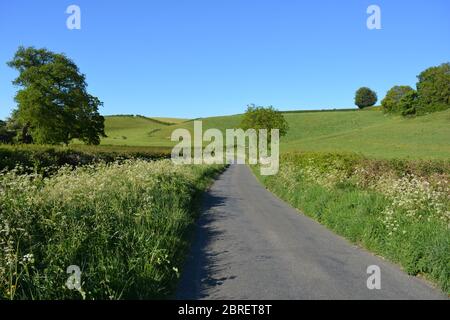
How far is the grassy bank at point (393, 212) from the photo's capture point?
8062 millimetres

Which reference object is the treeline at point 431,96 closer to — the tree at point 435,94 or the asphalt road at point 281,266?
the tree at point 435,94

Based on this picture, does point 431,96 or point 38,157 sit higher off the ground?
point 431,96

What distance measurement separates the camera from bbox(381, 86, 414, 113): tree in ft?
394

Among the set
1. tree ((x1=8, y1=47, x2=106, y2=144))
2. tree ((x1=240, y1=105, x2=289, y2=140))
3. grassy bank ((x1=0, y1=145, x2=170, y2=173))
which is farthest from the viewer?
tree ((x1=240, y1=105, x2=289, y2=140))

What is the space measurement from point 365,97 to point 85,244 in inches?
6636

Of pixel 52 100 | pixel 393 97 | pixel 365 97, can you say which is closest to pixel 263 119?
pixel 52 100

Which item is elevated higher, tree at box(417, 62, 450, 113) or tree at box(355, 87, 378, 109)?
tree at box(355, 87, 378, 109)

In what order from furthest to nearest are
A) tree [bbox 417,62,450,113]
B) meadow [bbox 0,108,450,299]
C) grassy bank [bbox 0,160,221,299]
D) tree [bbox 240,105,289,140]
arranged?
tree [bbox 417,62,450,113] → tree [bbox 240,105,289,140] → meadow [bbox 0,108,450,299] → grassy bank [bbox 0,160,221,299]

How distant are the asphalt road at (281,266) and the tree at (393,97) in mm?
117068

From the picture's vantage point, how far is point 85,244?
7.05 m

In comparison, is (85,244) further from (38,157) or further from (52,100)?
(52,100)

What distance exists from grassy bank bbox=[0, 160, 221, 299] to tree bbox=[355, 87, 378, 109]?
165 meters

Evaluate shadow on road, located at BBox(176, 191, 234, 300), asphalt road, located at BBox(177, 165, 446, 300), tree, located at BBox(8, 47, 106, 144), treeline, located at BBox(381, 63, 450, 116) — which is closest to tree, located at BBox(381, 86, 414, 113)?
treeline, located at BBox(381, 63, 450, 116)

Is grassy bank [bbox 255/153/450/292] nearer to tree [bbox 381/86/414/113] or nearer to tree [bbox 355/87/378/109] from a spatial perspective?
tree [bbox 381/86/414/113]
